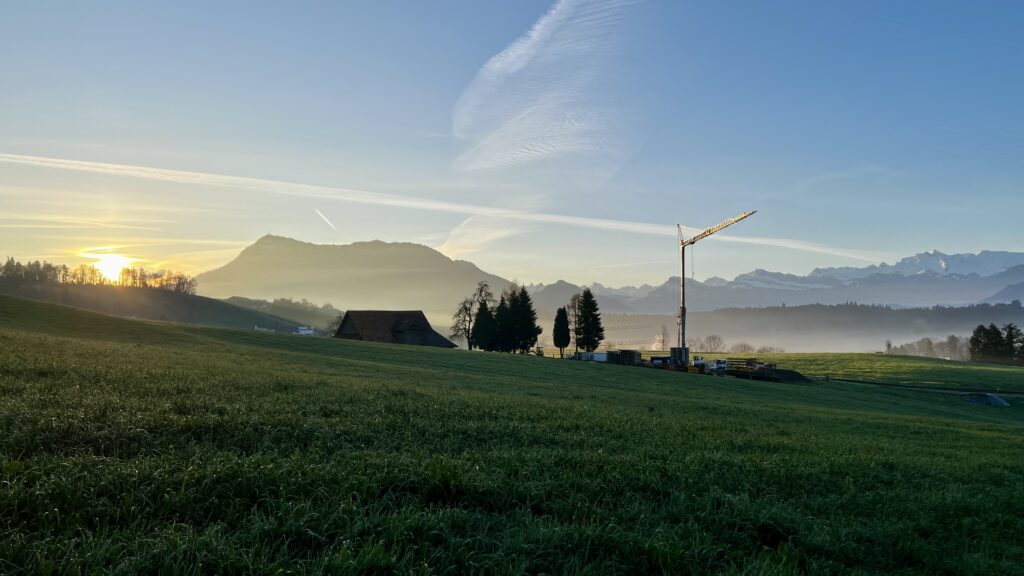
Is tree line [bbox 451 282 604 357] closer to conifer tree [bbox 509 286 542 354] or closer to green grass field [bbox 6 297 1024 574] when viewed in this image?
conifer tree [bbox 509 286 542 354]

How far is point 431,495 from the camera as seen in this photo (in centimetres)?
706

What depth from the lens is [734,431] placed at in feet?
51.9

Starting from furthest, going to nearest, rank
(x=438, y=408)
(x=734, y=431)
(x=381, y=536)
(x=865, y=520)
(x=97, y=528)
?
(x=734, y=431)
(x=438, y=408)
(x=865, y=520)
(x=381, y=536)
(x=97, y=528)

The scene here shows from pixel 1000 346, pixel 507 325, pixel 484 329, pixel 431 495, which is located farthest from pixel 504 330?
pixel 1000 346

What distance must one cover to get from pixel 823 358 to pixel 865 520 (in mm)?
130804

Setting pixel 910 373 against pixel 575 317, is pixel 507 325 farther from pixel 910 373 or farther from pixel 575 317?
pixel 910 373

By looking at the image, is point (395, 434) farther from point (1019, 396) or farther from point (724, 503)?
point (1019, 396)

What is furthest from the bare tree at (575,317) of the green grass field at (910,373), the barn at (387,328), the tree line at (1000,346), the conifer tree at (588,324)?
the tree line at (1000,346)

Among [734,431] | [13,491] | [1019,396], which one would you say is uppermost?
[13,491]

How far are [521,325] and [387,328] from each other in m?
26.5

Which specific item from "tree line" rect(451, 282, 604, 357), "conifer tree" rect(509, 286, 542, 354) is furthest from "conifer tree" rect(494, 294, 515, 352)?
"conifer tree" rect(509, 286, 542, 354)

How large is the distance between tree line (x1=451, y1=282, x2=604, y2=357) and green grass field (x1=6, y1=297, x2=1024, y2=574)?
324 ft

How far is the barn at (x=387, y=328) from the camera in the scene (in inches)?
4082

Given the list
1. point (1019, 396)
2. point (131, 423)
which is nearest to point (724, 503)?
point (131, 423)
